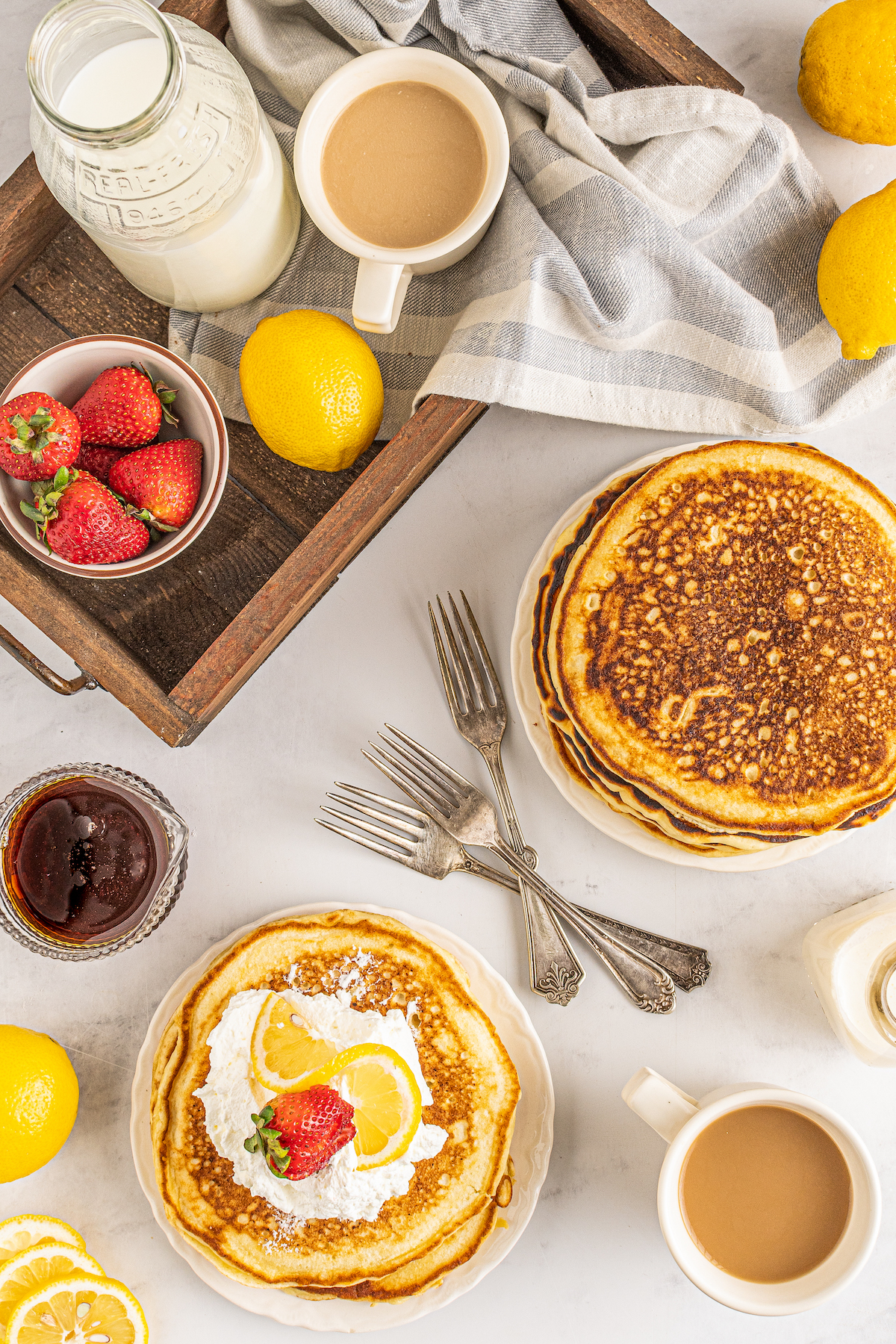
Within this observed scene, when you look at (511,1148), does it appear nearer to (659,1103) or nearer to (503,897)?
(659,1103)

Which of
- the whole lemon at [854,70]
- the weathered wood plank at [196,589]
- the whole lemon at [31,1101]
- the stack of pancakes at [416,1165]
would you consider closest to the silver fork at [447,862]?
the stack of pancakes at [416,1165]

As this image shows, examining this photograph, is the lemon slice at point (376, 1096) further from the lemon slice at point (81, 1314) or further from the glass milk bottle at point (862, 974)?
the glass milk bottle at point (862, 974)

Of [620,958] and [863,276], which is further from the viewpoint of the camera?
[620,958]

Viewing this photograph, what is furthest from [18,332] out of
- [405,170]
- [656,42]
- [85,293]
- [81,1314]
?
[81,1314]

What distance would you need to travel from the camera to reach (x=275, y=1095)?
54.0 inches

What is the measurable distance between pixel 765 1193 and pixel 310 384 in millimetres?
1344

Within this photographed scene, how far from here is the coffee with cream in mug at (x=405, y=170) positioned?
1.32m

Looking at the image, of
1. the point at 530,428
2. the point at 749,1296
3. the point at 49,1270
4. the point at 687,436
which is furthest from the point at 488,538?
the point at 49,1270

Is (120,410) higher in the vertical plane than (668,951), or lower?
higher

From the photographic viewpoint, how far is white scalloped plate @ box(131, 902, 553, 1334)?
4.86 feet

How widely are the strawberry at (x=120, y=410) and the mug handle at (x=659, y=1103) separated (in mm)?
1166

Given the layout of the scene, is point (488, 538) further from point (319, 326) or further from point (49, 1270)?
point (49, 1270)

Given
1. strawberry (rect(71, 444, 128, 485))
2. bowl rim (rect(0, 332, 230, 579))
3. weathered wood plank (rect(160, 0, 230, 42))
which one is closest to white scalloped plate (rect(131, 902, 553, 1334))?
bowl rim (rect(0, 332, 230, 579))

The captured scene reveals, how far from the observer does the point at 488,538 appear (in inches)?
63.5
